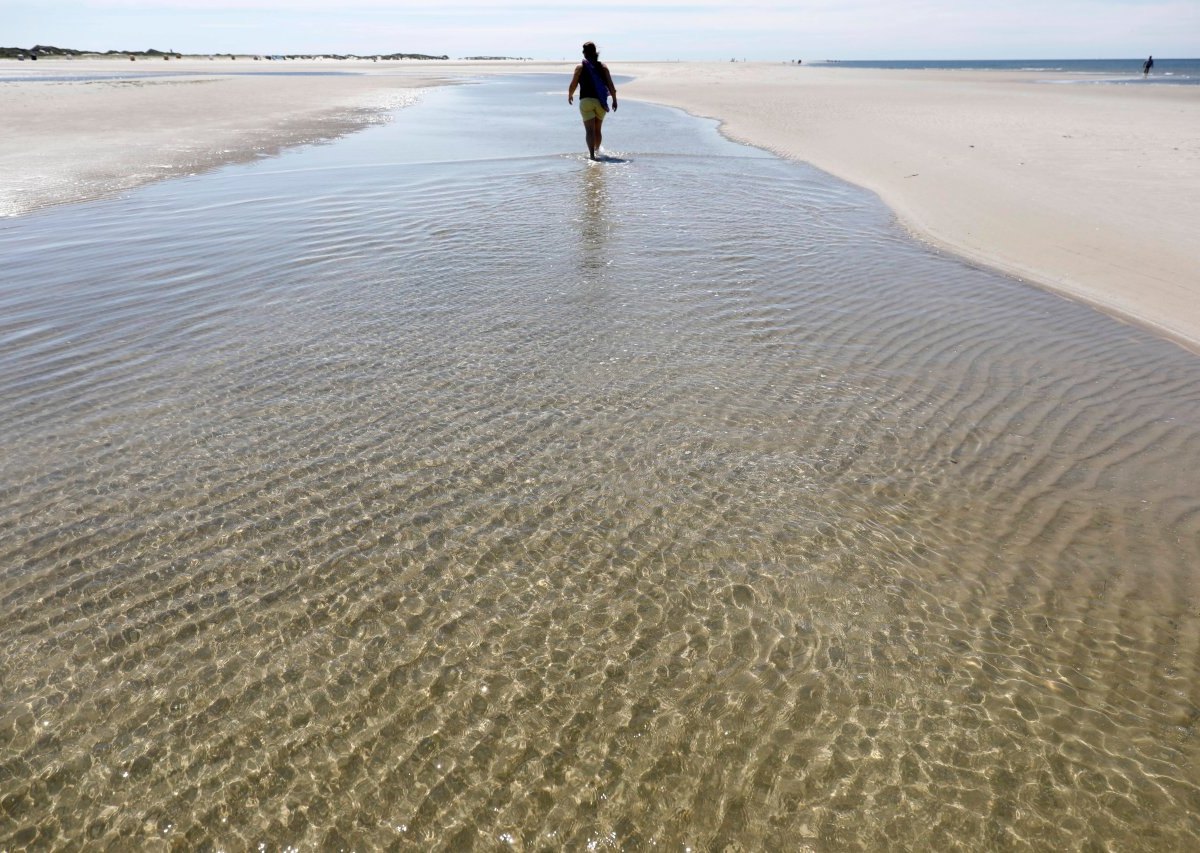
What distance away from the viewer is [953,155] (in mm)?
15680

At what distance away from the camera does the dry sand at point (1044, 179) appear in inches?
317

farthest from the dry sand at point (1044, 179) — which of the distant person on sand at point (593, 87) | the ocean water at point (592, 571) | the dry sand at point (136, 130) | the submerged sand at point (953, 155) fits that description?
the dry sand at point (136, 130)

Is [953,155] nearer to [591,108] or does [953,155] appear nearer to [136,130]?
[591,108]

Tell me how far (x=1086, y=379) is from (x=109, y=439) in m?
7.05

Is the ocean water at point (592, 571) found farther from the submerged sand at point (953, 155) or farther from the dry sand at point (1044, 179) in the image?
the submerged sand at point (953, 155)

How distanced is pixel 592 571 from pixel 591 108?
1343 centimetres

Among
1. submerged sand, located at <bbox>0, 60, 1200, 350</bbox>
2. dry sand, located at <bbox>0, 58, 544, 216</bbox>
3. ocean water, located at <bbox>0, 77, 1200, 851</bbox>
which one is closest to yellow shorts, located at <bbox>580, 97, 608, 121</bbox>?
submerged sand, located at <bbox>0, 60, 1200, 350</bbox>

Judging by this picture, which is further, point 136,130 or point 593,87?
point 136,130

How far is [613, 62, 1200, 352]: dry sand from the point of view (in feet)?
26.4

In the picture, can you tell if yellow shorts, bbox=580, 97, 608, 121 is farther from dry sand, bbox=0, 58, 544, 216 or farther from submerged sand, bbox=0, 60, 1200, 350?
dry sand, bbox=0, 58, 544, 216

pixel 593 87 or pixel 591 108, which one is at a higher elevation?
pixel 593 87

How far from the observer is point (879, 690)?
2912mm

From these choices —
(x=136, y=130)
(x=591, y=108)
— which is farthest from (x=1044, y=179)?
(x=136, y=130)

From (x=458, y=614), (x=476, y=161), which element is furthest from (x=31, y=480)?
(x=476, y=161)
